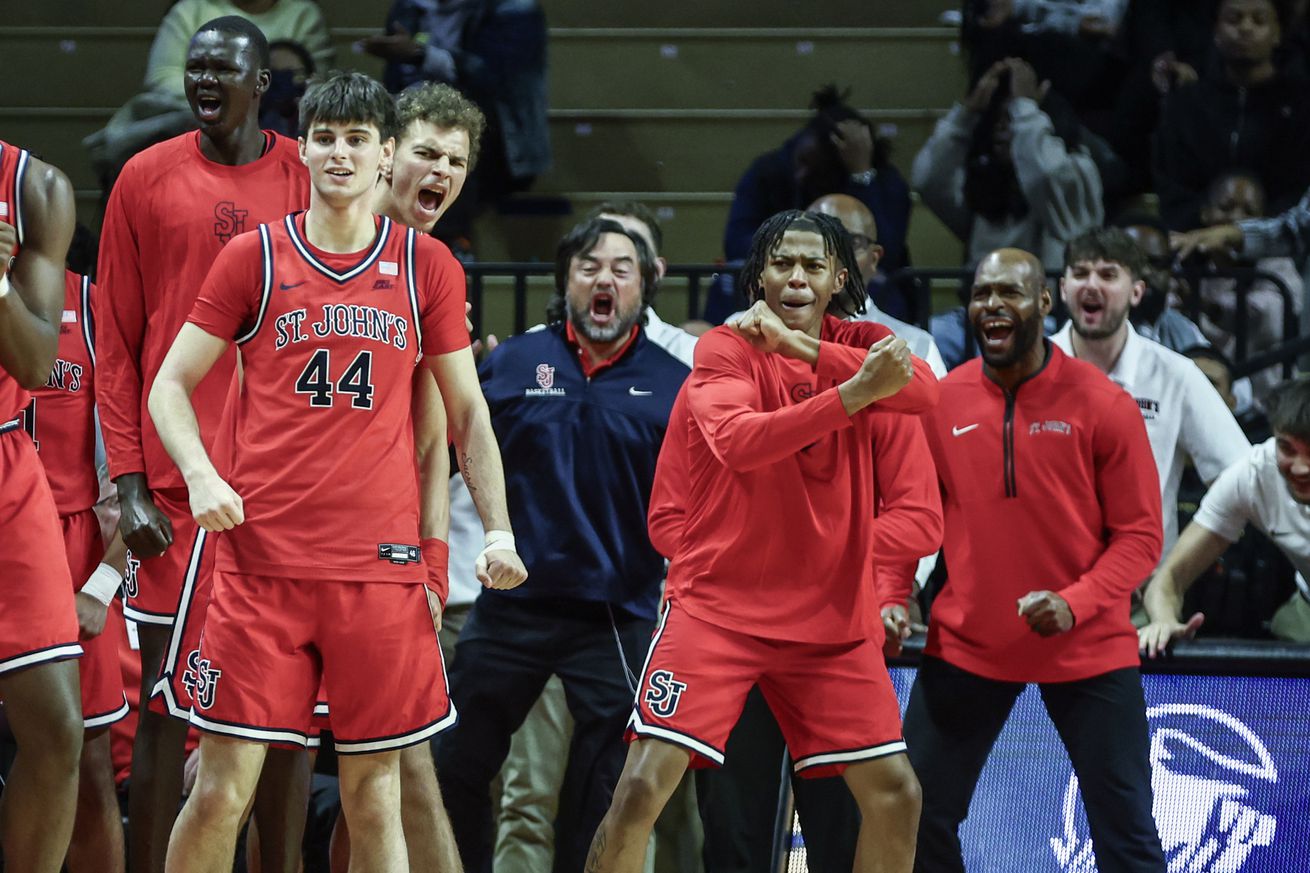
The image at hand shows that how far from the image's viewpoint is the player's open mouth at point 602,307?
5.63 m

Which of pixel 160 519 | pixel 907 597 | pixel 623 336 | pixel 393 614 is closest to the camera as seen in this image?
pixel 393 614

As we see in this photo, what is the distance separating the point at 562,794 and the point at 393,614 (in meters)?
2.04

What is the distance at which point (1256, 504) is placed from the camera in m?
5.67

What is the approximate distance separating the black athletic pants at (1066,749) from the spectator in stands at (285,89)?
12.1 ft

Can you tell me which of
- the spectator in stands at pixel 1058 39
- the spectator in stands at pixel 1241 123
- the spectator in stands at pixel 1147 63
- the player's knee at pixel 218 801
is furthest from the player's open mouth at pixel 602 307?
the spectator in stands at pixel 1147 63

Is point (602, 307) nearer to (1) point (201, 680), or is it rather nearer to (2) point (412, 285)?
(2) point (412, 285)

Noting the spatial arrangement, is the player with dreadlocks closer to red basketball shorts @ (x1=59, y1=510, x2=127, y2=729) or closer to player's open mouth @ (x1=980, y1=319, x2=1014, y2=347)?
player's open mouth @ (x1=980, y1=319, x2=1014, y2=347)

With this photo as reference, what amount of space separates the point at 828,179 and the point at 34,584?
14.9ft

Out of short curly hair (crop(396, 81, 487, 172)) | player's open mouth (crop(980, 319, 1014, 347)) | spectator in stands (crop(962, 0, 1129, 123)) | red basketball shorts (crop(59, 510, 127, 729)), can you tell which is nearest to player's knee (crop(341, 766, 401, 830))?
red basketball shorts (crop(59, 510, 127, 729))

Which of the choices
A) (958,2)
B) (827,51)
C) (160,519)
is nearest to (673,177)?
(827,51)

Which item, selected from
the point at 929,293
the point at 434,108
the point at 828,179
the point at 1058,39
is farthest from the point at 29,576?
the point at 1058,39

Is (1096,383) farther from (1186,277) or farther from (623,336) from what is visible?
(1186,277)

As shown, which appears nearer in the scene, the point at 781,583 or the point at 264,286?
the point at 264,286

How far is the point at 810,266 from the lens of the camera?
15.3ft
